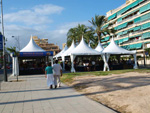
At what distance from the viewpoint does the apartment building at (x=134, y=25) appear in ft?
156

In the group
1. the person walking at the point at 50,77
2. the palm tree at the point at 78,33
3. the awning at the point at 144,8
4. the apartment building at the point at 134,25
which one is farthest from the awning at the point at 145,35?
the person walking at the point at 50,77

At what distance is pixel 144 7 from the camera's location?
4753cm

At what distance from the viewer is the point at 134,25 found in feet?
171

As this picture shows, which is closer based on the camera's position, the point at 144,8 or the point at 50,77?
the point at 50,77

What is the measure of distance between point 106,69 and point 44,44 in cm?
8994

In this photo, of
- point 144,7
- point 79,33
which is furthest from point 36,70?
point 144,7

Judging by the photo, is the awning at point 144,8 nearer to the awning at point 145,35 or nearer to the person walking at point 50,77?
the awning at point 145,35

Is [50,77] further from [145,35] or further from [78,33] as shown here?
[145,35]

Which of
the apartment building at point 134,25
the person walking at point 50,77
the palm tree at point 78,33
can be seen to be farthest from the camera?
the apartment building at point 134,25

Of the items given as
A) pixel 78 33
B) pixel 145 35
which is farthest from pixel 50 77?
pixel 145 35

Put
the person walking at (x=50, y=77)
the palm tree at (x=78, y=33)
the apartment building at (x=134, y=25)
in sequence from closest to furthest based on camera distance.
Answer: the person walking at (x=50, y=77)
the palm tree at (x=78, y=33)
the apartment building at (x=134, y=25)

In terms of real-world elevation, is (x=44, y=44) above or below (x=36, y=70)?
above

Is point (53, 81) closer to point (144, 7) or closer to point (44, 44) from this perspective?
point (144, 7)

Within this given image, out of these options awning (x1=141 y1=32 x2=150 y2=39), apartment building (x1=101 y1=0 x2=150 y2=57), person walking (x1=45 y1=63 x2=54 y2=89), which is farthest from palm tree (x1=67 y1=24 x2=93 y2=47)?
person walking (x1=45 y1=63 x2=54 y2=89)
